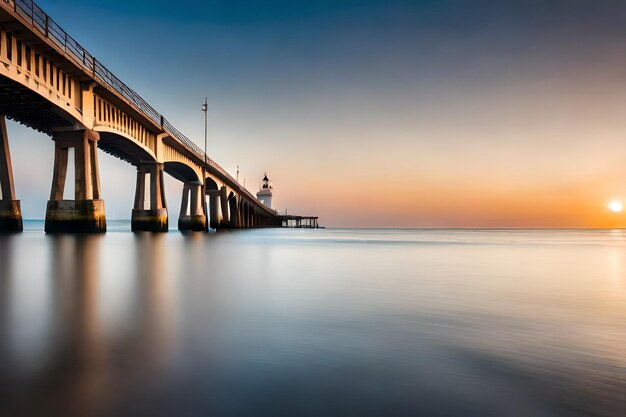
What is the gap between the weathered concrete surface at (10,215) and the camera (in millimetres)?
33625

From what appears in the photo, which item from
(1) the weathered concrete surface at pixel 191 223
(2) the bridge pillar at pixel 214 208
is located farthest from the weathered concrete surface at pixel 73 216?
(2) the bridge pillar at pixel 214 208

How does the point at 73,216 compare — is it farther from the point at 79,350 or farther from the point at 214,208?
the point at 214,208

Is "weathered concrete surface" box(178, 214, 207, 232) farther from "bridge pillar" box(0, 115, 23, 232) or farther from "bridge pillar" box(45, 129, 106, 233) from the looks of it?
"bridge pillar" box(45, 129, 106, 233)

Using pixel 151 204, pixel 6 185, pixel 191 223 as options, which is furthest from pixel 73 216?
pixel 191 223

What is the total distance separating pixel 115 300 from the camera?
6.30m

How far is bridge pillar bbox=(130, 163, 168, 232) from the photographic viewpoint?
44812 mm

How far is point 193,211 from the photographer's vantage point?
61.3 metres

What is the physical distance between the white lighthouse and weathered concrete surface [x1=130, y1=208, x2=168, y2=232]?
4391 inches

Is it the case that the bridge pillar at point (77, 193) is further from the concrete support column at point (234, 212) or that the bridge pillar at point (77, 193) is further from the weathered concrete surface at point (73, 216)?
the concrete support column at point (234, 212)

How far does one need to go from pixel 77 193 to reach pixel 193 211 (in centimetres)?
3224

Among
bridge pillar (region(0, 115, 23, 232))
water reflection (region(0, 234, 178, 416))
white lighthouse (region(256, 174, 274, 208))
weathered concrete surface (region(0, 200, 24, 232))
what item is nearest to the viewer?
water reflection (region(0, 234, 178, 416))

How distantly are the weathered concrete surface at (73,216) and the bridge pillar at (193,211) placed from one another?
101 ft

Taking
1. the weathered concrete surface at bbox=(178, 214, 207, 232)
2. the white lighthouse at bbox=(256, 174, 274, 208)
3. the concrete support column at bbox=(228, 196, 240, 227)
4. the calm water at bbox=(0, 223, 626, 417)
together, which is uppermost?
the white lighthouse at bbox=(256, 174, 274, 208)

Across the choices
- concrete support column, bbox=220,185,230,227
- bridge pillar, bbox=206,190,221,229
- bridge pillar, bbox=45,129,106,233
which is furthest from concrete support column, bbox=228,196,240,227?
bridge pillar, bbox=45,129,106,233
